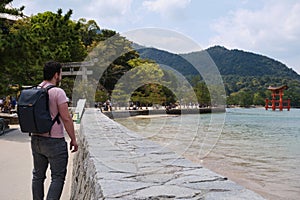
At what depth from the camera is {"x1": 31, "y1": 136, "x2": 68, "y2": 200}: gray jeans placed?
2.27 metres

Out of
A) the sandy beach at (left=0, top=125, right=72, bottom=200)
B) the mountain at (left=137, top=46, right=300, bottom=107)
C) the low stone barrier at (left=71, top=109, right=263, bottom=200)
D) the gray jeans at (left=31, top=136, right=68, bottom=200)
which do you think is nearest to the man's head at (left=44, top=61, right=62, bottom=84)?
the gray jeans at (left=31, top=136, right=68, bottom=200)

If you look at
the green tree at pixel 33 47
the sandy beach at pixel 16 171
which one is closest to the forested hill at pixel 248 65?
the green tree at pixel 33 47

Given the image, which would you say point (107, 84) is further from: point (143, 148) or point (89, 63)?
point (143, 148)

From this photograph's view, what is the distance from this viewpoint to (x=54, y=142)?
227 cm

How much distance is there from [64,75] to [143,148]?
19.2 m

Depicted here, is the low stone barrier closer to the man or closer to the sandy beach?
the man

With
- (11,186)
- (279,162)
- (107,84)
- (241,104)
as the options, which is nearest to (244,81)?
(241,104)

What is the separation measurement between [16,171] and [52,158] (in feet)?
11.1

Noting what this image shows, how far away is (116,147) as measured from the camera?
3.29m

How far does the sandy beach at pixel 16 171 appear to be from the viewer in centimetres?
405

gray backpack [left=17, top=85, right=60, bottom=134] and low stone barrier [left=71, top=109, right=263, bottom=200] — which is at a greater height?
gray backpack [left=17, top=85, right=60, bottom=134]

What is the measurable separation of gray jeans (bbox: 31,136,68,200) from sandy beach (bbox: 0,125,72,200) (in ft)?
5.69

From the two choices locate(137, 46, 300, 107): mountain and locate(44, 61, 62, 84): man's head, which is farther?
locate(137, 46, 300, 107): mountain

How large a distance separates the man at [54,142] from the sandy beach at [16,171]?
69.3 inches
